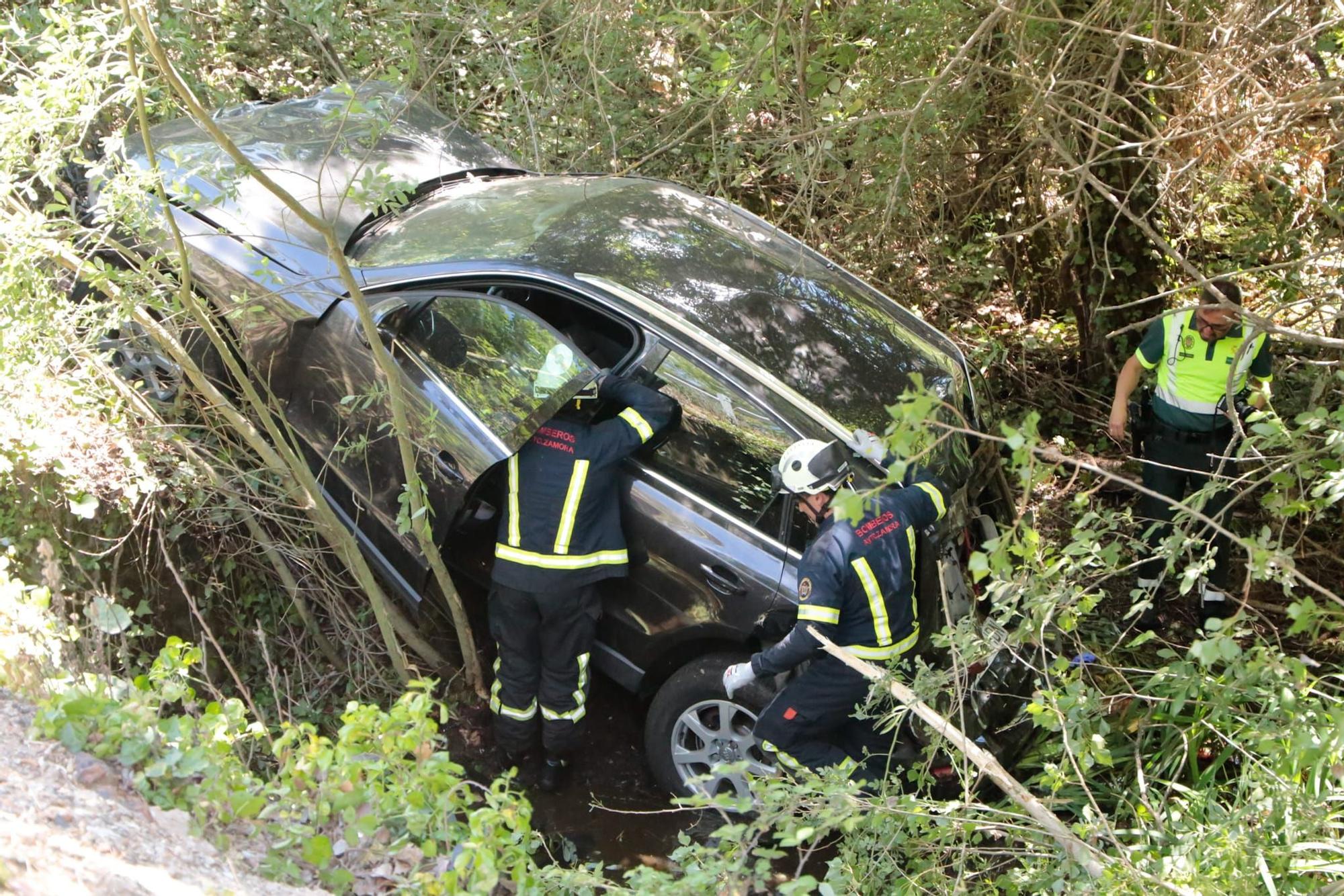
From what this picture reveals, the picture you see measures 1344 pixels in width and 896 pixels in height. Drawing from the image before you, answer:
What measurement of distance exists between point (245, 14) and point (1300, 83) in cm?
565

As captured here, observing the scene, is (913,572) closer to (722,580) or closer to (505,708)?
(722,580)

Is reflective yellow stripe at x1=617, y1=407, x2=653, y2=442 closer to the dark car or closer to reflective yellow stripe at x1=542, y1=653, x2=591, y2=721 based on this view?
the dark car

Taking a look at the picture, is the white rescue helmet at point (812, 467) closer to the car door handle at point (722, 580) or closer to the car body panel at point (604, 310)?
the car body panel at point (604, 310)

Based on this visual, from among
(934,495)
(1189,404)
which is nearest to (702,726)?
(934,495)

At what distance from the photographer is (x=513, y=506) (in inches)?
143

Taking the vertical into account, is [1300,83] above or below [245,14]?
below

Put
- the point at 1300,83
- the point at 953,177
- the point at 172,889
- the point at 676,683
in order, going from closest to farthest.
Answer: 1. the point at 172,889
2. the point at 676,683
3. the point at 1300,83
4. the point at 953,177

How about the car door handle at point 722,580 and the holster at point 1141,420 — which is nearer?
the car door handle at point 722,580

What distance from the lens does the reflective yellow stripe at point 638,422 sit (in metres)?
3.49

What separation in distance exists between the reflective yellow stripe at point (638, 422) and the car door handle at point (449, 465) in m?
0.60

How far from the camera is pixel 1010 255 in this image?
6230mm

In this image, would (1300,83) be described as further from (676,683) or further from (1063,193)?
(676,683)

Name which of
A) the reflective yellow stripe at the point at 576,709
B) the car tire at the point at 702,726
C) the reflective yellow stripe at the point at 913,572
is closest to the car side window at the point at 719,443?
the reflective yellow stripe at the point at 913,572

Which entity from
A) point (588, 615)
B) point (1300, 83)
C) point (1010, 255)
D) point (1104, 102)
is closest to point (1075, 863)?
point (588, 615)
